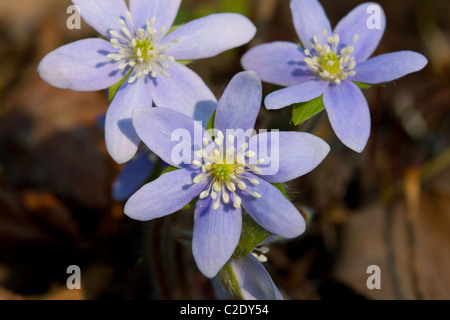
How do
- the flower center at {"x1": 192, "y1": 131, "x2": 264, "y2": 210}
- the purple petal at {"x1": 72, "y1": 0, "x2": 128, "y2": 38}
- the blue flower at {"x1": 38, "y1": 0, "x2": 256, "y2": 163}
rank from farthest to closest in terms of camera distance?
1. the purple petal at {"x1": 72, "y1": 0, "x2": 128, "y2": 38}
2. the blue flower at {"x1": 38, "y1": 0, "x2": 256, "y2": 163}
3. the flower center at {"x1": 192, "y1": 131, "x2": 264, "y2": 210}

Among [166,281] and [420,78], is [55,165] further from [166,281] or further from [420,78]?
[420,78]

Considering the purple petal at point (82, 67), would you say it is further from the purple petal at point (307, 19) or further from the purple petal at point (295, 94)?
the purple petal at point (307, 19)

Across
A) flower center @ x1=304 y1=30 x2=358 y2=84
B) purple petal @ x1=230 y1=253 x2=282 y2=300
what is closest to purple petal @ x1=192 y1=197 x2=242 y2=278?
purple petal @ x1=230 y1=253 x2=282 y2=300

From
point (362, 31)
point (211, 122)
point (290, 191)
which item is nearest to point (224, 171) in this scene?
point (211, 122)

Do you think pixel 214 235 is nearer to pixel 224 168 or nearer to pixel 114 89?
pixel 224 168

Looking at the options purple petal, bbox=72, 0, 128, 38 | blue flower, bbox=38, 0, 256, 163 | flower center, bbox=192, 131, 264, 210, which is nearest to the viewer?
flower center, bbox=192, 131, 264, 210

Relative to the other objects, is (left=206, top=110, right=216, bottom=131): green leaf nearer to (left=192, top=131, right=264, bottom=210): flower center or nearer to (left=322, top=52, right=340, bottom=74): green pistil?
(left=192, top=131, right=264, bottom=210): flower center
